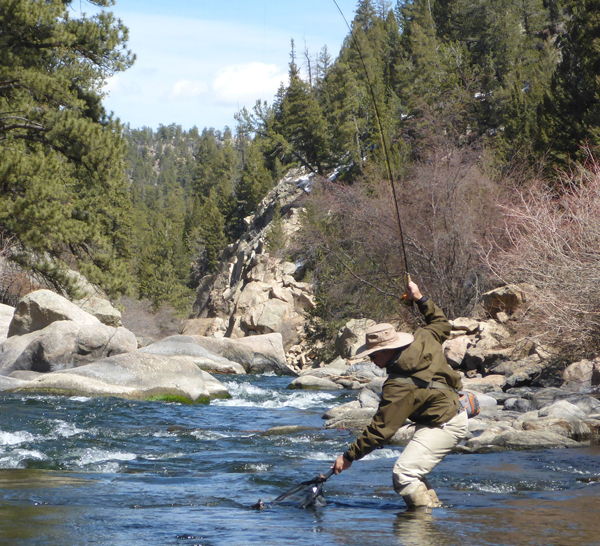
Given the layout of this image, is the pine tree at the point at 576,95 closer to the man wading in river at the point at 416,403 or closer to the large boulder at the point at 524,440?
the large boulder at the point at 524,440

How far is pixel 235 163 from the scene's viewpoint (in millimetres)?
82625

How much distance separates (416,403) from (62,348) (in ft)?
38.1

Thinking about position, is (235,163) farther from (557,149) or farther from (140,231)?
(557,149)

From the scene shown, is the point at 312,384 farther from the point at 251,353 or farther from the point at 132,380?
the point at 251,353

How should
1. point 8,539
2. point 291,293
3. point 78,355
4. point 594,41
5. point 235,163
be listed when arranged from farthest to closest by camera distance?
1. point 235,163
2. point 291,293
3. point 594,41
4. point 78,355
5. point 8,539

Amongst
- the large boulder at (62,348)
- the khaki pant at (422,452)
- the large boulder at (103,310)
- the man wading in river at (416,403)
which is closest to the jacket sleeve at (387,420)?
the man wading in river at (416,403)

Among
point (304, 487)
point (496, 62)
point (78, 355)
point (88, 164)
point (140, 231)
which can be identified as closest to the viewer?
point (304, 487)

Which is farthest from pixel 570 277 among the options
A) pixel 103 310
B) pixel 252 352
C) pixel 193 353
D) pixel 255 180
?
pixel 255 180

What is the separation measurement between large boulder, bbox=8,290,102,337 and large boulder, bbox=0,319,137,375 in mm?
1754

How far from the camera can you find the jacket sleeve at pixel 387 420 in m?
4.77

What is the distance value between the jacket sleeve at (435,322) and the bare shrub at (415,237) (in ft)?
50.7

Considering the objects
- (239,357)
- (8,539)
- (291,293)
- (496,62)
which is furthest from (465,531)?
(496,62)

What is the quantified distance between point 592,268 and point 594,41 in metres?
15.0

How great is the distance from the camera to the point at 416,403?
16.2 feet
